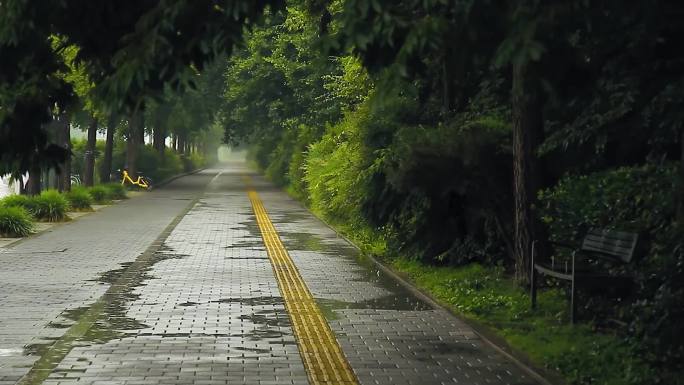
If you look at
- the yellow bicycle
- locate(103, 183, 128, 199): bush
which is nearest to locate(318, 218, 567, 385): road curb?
locate(103, 183, 128, 199): bush

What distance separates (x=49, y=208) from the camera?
88.3ft

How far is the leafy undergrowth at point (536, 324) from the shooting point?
8.16 meters

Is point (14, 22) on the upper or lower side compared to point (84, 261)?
upper

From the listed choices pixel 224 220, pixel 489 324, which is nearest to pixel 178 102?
pixel 224 220

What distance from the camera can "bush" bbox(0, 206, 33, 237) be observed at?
2191cm

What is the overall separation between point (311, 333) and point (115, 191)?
30.4 metres

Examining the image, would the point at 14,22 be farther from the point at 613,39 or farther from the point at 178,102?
the point at 178,102

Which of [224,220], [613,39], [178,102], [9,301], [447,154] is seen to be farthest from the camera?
[178,102]

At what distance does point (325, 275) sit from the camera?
606 inches

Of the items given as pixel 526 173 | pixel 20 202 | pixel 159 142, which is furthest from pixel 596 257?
pixel 159 142

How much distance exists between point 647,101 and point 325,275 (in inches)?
246

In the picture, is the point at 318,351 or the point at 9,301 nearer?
the point at 318,351

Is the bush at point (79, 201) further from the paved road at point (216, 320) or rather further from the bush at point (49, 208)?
the paved road at point (216, 320)

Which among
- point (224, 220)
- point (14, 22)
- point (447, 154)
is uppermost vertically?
point (14, 22)
